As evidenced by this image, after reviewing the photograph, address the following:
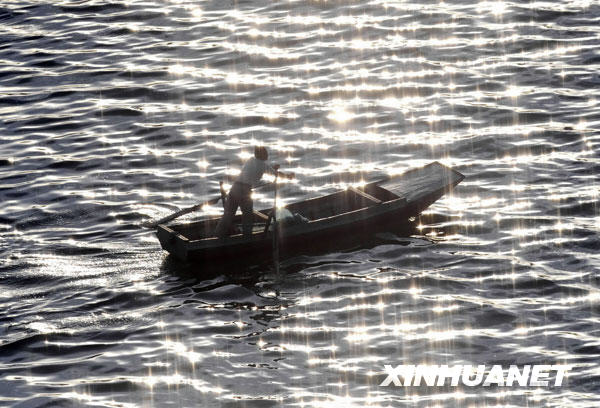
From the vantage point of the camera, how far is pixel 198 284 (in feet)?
80.9

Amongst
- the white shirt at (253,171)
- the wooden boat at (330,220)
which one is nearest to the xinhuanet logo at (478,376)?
the wooden boat at (330,220)

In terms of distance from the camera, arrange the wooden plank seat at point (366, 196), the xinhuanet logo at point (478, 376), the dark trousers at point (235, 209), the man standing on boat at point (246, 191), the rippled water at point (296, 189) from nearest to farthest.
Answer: the xinhuanet logo at point (478, 376) < the rippled water at point (296, 189) < the man standing on boat at point (246, 191) < the dark trousers at point (235, 209) < the wooden plank seat at point (366, 196)

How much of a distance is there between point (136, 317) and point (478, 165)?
1065 centimetres

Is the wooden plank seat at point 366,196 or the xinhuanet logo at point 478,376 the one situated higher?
the wooden plank seat at point 366,196

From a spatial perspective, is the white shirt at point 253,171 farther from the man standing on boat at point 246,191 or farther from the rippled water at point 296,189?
the rippled water at point 296,189

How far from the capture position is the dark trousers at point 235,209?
2494 centimetres

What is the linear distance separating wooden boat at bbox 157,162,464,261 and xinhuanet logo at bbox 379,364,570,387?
17.2 feet

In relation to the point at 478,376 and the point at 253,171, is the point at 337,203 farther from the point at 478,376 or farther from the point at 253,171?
the point at 478,376

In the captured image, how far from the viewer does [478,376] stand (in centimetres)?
2070

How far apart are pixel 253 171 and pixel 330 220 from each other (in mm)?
2096

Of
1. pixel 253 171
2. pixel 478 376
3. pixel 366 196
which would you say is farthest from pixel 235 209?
pixel 478 376

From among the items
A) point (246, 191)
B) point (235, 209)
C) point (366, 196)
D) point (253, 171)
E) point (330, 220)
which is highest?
point (253, 171)

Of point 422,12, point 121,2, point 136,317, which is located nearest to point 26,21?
point 121,2

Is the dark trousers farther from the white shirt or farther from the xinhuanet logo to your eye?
the xinhuanet logo
